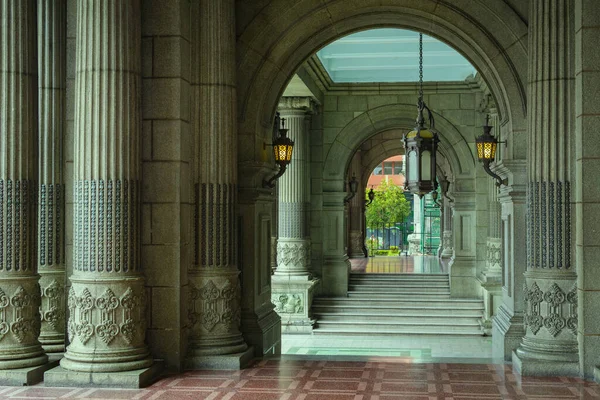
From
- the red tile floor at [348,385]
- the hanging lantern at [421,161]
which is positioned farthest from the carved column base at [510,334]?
the hanging lantern at [421,161]

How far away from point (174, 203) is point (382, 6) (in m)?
4.32

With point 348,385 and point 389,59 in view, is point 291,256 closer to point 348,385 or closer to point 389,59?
point 389,59

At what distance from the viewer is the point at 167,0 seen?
9852 mm

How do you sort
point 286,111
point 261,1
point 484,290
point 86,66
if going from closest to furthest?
point 86,66 → point 261,1 → point 484,290 → point 286,111

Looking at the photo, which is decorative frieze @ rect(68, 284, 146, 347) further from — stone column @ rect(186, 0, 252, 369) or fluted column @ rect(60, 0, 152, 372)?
stone column @ rect(186, 0, 252, 369)

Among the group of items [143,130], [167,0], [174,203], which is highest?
[167,0]

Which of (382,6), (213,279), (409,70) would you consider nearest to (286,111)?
(409,70)

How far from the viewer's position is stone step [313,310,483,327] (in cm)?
1950

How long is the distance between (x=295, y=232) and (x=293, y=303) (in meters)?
1.86

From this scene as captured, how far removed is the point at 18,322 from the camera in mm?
9000

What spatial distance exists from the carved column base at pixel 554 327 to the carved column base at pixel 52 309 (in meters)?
5.72

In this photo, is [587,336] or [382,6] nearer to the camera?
[587,336]

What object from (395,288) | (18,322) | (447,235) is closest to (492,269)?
(395,288)

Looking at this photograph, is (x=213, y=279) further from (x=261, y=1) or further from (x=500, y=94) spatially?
(x=500, y=94)
